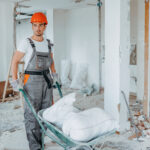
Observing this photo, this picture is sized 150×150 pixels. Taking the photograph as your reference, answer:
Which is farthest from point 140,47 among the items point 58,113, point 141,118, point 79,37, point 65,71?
point 58,113

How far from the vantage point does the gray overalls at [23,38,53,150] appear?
276 centimetres

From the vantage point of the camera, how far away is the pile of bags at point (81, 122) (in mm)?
1699

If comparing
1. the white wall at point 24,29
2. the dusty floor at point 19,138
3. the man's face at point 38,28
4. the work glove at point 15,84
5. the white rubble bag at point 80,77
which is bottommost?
the dusty floor at point 19,138

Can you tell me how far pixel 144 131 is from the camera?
346cm

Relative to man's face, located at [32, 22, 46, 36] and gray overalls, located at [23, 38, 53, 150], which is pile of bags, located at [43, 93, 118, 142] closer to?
gray overalls, located at [23, 38, 53, 150]

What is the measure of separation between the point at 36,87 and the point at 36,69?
23cm

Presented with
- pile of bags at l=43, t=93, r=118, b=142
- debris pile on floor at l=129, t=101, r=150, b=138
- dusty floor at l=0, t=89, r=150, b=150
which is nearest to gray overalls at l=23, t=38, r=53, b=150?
dusty floor at l=0, t=89, r=150, b=150

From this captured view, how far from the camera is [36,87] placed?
2.79 meters

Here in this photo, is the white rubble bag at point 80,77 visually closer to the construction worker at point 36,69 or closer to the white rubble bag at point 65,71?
the white rubble bag at point 65,71

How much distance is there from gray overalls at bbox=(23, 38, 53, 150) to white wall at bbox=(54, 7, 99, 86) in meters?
4.00

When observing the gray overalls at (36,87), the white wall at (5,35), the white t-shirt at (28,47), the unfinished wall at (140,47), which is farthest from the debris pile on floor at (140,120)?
the white wall at (5,35)

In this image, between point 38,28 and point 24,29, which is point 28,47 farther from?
point 24,29

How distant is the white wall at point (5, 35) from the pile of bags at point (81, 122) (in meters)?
4.14

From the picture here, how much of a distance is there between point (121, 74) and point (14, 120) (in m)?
2.20
